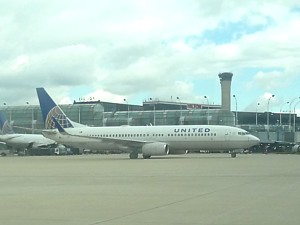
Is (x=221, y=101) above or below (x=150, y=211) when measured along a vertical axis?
above

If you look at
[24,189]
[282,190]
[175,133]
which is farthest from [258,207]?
[175,133]

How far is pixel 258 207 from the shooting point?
14227 mm

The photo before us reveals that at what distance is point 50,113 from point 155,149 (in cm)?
1552

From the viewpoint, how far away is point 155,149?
58031 mm

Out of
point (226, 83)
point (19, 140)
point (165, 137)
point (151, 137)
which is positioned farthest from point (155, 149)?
point (226, 83)

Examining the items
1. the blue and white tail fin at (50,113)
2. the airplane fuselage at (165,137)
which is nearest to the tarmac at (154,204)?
the airplane fuselage at (165,137)

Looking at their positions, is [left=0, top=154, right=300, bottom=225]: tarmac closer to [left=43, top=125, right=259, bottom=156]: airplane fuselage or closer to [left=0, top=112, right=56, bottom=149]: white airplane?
[left=43, top=125, right=259, bottom=156]: airplane fuselage

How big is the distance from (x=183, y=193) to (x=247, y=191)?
2197 millimetres

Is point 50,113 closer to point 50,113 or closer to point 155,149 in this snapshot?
point 50,113

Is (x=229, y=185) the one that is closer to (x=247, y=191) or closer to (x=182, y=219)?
(x=247, y=191)

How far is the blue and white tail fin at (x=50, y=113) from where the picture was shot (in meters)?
66.1

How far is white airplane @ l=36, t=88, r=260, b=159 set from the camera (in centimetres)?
5788

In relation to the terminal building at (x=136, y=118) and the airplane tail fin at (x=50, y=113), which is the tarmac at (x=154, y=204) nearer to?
the airplane tail fin at (x=50, y=113)

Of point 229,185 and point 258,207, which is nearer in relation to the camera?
point 258,207
